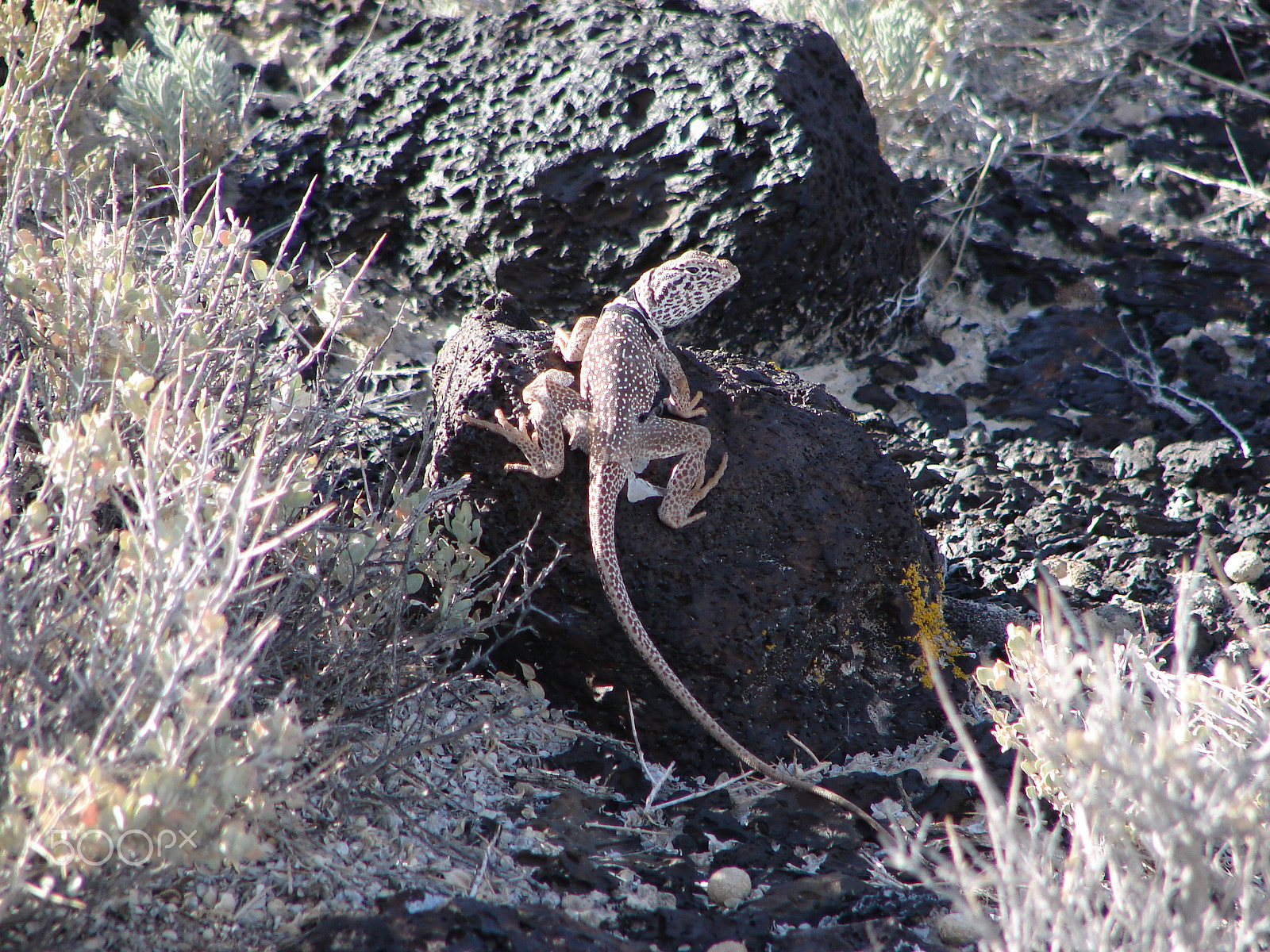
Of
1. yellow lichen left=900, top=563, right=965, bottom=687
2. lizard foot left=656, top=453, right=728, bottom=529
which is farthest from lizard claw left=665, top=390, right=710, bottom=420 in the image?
yellow lichen left=900, top=563, right=965, bottom=687

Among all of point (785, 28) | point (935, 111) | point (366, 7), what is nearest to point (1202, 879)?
point (785, 28)

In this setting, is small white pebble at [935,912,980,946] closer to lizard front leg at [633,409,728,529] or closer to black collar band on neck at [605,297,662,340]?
lizard front leg at [633,409,728,529]

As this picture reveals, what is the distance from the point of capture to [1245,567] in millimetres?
4348

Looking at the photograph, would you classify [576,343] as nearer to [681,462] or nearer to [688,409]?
[688,409]

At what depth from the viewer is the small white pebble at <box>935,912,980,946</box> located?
2.65m

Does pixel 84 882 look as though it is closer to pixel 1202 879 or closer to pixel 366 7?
pixel 1202 879

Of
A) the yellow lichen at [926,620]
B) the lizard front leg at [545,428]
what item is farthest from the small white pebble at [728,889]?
the lizard front leg at [545,428]

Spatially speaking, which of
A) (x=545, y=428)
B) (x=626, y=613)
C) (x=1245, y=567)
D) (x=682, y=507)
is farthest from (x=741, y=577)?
(x=1245, y=567)

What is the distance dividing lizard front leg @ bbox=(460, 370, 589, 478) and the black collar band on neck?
1.65 ft

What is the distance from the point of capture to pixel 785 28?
529cm

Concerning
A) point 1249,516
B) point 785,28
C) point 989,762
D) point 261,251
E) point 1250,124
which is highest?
point 785,28

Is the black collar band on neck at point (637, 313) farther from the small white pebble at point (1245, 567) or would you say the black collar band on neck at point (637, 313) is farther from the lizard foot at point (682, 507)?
the small white pebble at point (1245, 567)

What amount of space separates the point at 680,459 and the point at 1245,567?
2.75m

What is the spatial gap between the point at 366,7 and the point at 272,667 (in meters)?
5.84
